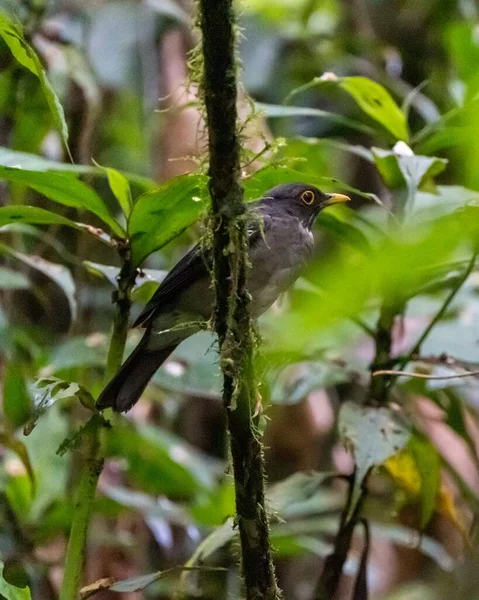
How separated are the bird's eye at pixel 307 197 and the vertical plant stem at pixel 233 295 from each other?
122 cm

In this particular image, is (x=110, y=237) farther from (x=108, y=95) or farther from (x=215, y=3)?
(x=108, y=95)

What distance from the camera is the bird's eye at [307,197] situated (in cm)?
259

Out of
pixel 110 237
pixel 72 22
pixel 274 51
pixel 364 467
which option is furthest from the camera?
pixel 274 51

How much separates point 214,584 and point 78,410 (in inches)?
46.9

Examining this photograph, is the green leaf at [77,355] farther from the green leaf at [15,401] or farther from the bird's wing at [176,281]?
the bird's wing at [176,281]

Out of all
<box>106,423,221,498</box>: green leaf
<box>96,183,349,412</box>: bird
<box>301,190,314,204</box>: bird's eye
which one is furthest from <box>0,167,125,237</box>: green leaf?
<box>106,423,221,498</box>: green leaf

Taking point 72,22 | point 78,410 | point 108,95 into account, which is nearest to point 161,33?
point 72,22

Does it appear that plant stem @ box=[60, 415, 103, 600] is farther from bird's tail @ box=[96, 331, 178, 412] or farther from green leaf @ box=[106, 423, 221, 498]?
green leaf @ box=[106, 423, 221, 498]

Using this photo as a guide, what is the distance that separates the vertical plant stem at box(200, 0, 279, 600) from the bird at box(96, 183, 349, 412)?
1.98ft

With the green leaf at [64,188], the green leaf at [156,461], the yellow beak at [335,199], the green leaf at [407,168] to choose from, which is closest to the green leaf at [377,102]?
the green leaf at [407,168]

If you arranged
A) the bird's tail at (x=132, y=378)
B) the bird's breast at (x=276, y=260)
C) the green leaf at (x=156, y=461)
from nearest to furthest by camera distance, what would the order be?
the bird's tail at (x=132, y=378) → the bird's breast at (x=276, y=260) → the green leaf at (x=156, y=461)

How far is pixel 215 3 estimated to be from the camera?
1094 mm

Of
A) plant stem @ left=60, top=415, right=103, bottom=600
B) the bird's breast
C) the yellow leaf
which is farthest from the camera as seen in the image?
the yellow leaf

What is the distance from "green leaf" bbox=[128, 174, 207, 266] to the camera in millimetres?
1609
